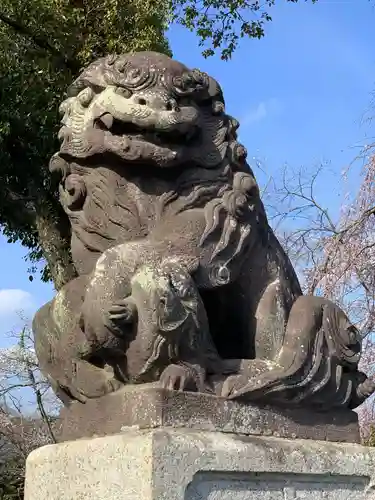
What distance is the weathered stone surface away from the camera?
2.28 meters

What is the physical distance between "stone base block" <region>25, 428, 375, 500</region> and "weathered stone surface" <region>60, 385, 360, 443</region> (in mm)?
43

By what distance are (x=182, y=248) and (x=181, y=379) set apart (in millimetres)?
447

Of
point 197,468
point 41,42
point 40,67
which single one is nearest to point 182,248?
point 197,468

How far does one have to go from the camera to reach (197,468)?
2.20 meters

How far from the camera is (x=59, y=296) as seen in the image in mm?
2791

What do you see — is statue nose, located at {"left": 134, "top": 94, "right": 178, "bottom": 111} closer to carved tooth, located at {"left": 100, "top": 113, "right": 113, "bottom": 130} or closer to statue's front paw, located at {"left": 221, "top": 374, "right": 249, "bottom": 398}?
carved tooth, located at {"left": 100, "top": 113, "right": 113, "bottom": 130}

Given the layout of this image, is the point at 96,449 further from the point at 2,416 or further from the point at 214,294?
the point at 2,416

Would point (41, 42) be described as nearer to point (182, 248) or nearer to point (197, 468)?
point (182, 248)

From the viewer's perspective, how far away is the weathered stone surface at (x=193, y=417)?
228cm

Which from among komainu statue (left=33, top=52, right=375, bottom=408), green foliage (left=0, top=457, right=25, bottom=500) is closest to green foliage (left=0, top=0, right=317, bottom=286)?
green foliage (left=0, top=457, right=25, bottom=500)

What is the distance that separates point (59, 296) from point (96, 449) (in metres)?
0.65

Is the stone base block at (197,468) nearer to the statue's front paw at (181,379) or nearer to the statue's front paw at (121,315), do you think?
the statue's front paw at (181,379)

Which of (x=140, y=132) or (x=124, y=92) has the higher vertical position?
(x=124, y=92)

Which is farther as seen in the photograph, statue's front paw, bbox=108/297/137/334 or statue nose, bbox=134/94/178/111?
statue nose, bbox=134/94/178/111
